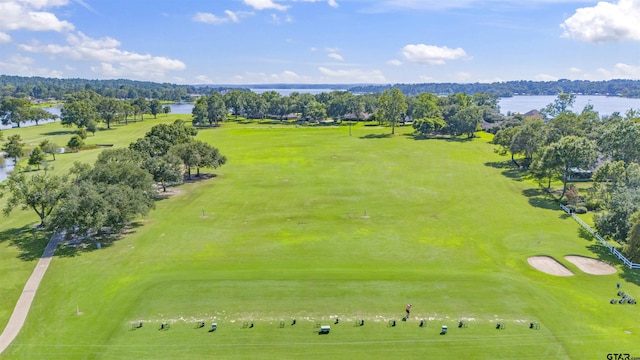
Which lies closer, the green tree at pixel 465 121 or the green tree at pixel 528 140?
the green tree at pixel 528 140

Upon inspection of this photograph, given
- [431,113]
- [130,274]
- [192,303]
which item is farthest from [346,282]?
[431,113]

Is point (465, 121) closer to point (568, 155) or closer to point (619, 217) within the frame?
point (568, 155)

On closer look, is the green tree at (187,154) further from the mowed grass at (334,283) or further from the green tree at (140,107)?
the green tree at (140,107)

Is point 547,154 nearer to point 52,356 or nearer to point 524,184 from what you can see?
point 524,184

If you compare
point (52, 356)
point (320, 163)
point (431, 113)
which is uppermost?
point (431, 113)

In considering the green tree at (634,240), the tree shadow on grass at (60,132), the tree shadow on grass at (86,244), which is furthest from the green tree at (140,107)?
the green tree at (634,240)

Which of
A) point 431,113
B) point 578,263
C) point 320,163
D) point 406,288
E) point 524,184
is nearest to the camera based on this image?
point 406,288

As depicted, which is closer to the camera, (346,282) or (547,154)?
(346,282)
